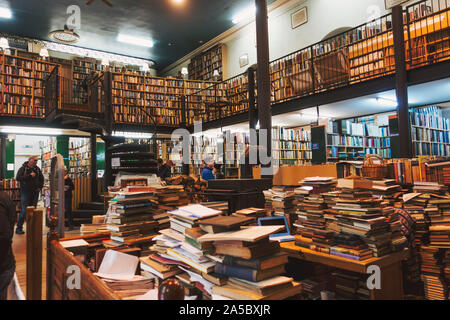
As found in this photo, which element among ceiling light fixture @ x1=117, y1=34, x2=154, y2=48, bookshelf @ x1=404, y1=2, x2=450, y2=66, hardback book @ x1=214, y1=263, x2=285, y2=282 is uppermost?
ceiling light fixture @ x1=117, y1=34, x2=154, y2=48

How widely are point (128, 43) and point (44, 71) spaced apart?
4291 mm

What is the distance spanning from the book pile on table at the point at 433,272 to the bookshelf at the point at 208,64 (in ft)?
36.7

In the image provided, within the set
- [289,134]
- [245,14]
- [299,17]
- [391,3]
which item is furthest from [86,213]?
[391,3]

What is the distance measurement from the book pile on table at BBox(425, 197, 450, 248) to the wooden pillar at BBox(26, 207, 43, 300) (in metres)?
3.17

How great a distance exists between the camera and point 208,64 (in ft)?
45.8

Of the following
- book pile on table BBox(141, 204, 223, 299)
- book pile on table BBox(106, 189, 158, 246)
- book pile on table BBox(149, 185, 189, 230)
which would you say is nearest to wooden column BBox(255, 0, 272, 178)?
book pile on table BBox(149, 185, 189, 230)

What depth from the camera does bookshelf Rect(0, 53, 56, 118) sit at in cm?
913

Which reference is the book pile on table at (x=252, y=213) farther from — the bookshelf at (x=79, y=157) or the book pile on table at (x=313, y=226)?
the bookshelf at (x=79, y=157)

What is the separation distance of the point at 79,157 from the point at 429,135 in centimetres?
1280

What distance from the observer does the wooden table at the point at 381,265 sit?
78.0 inches

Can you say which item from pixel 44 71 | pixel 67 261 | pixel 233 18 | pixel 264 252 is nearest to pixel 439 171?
pixel 264 252

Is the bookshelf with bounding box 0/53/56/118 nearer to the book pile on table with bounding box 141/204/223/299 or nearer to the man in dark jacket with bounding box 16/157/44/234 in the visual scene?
the man in dark jacket with bounding box 16/157/44/234

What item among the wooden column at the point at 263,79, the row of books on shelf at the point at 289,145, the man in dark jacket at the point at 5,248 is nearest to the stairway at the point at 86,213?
the wooden column at the point at 263,79

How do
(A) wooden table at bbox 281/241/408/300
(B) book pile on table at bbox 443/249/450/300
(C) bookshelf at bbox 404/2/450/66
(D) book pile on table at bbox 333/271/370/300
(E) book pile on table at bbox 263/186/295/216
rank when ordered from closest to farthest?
(A) wooden table at bbox 281/241/408/300
(D) book pile on table at bbox 333/271/370/300
(B) book pile on table at bbox 443/249/450/300
(E) book pile on table at bbox 263/186/295/216
(C) bookshelf at bbox 404/2/450/66
